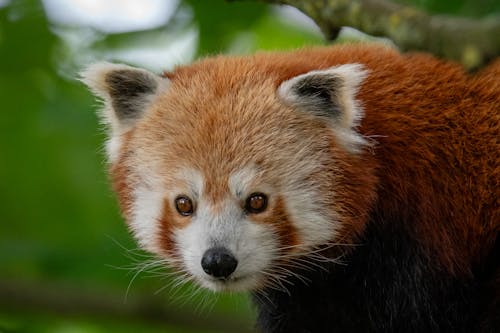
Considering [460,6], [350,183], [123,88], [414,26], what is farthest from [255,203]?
[414,26]

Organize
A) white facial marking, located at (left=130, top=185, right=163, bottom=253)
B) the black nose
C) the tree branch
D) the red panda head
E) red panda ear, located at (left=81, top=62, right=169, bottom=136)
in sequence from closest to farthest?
the tree branch, the black nose, the red panda head, white facial marking, located at (left=130, top=185, right=163, bottom=253), red panda ear, located at (left=81, top=62, right=169, bottom=136)

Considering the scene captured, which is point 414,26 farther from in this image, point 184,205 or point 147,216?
point 147,216

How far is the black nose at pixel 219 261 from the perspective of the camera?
3.92m

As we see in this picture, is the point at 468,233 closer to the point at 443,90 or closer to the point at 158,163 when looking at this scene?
the point at 443,90

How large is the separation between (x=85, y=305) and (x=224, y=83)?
2.19 meters

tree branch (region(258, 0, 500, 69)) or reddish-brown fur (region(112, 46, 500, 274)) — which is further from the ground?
tree branch (region(258, 0, 500, 69))

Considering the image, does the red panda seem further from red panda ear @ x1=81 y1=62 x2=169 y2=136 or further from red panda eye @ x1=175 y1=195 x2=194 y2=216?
red panda ear @ x1=81 y1=62 x2=169 y2=136

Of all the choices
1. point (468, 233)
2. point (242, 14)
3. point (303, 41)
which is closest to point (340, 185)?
point (468, 233)

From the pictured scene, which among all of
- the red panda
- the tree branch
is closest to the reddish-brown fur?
the red panda

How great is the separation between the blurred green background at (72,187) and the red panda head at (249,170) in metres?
1.11

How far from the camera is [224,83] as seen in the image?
424 centimetres

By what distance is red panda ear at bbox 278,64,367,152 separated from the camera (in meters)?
4.11

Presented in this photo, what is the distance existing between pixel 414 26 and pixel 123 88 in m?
2.30

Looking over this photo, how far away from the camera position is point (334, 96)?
4180 mm
